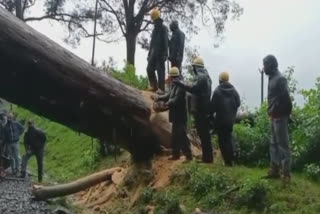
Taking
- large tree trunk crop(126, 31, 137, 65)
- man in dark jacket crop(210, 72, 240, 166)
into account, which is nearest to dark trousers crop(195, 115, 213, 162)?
man in dark jacket crop(210, 72, 240, 166)

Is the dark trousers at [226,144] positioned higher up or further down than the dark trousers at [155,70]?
further down

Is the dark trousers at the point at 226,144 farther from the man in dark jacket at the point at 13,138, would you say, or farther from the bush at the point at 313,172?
the man in dark jacket at the point at 13,138

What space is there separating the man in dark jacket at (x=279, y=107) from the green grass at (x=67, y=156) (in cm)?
518

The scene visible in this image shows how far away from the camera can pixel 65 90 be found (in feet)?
34.4

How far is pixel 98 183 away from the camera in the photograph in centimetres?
1357

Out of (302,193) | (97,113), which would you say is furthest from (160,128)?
(302,193)

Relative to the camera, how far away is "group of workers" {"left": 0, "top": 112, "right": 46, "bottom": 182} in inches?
638

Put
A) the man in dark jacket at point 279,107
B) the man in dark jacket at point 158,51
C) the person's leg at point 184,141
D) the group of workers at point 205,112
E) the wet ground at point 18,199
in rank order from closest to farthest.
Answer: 1. the man in dark jacket at point 279,107
2. the group of workers at point 205,112
3. the person's leg at point 184,141
4. the wet ground at point 18,199
5. the man in dark jacket at point 158,51

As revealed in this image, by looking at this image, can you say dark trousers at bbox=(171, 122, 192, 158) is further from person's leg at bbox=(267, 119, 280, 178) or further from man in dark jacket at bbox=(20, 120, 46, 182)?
man in dark jacket at bbox=(20, 120, 46, 182)

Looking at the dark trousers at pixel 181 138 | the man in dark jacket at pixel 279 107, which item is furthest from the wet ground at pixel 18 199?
the man in dark jacket at pixel 279 107

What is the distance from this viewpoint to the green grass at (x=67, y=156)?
1705 cm

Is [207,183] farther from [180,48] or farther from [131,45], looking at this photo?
[131,45]

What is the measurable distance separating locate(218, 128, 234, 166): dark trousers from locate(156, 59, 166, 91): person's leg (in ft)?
9.73

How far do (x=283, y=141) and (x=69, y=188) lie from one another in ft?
16.5
